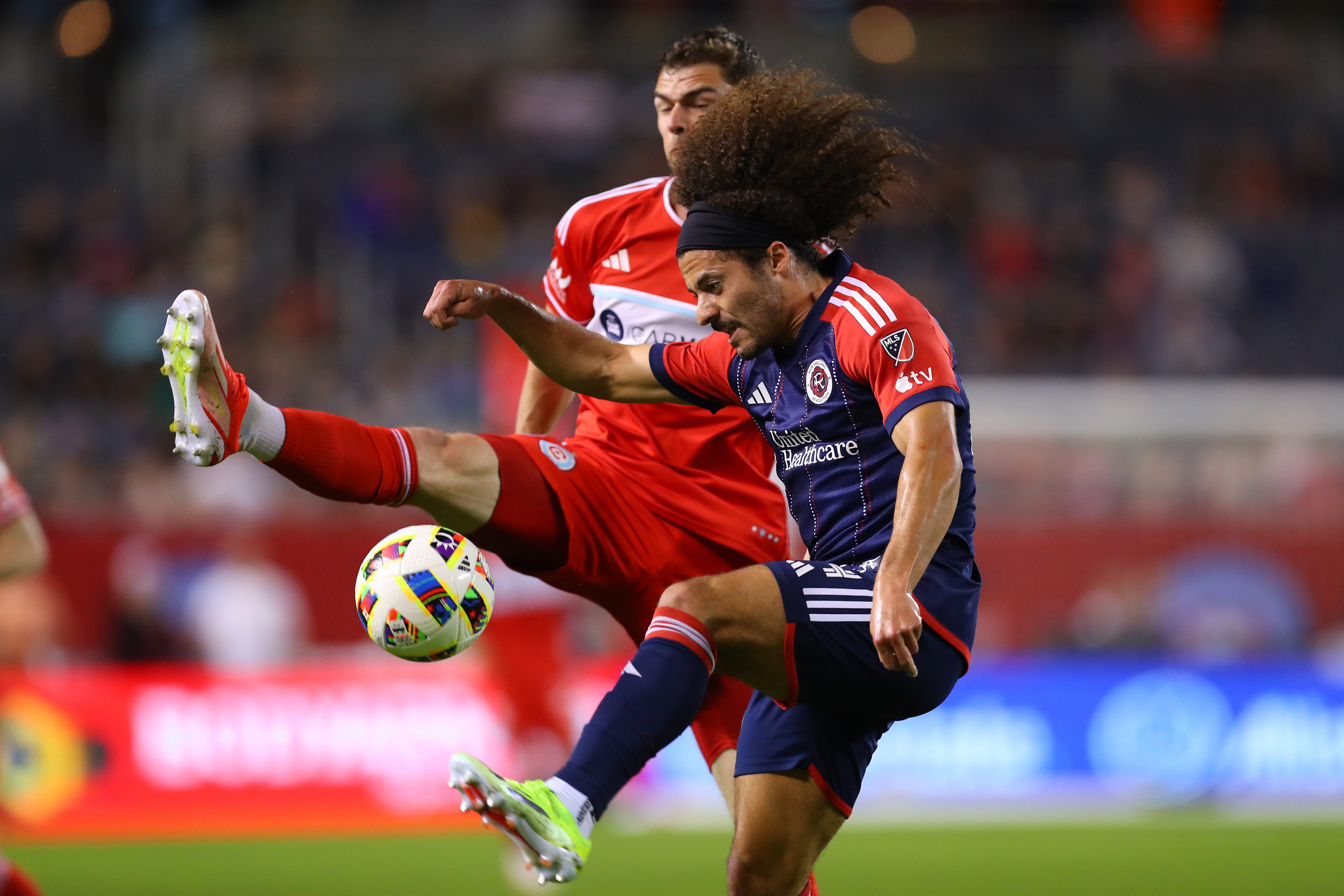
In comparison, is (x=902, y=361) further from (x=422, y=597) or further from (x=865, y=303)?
(x=422, y=597)

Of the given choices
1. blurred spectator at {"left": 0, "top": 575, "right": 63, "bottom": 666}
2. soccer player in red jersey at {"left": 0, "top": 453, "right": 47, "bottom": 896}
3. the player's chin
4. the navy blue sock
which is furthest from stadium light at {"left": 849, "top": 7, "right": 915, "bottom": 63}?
the navy blue sock

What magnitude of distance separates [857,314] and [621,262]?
143 cm

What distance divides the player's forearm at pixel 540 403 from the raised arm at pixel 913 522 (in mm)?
1855

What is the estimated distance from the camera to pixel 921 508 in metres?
4.03

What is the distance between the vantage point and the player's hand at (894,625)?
13.0ft

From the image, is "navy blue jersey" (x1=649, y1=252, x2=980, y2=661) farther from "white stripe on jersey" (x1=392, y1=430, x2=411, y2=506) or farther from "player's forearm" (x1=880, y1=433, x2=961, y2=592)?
"white stripe on jersey" (x1=392, y1=430, x2=411, y2=506)

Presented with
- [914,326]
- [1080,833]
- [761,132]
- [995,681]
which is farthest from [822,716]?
[995,681]

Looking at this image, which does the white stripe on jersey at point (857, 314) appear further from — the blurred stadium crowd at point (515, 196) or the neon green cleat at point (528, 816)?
the blurred stadium crowd at point (515, 196)

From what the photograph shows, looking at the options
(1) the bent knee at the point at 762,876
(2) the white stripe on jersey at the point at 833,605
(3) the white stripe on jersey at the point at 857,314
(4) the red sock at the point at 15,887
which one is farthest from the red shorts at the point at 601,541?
(4) the red sock at the point at 15,887

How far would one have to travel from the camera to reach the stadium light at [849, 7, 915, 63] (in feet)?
66.7

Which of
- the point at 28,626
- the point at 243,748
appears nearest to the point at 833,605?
the point at 243,748

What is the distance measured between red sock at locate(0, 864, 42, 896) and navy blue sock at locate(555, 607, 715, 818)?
230cm

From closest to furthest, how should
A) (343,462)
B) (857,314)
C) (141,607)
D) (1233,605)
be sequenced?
(857,314) → (343,462) → (141,607) → (1233,605)

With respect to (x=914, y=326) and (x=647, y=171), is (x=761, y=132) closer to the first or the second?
(x=914, y=326)
